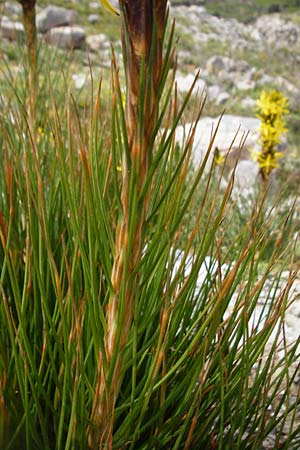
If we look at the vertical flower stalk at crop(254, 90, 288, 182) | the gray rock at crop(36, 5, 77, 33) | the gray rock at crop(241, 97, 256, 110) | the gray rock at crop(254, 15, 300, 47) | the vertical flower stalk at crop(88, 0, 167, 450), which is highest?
the vertical flower stalk at crop(88, 0, 167, 450)

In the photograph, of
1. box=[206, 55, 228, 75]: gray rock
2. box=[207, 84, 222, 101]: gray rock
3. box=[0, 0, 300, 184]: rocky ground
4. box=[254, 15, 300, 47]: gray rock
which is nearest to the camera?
box=[0, 0, 300, 184]: rocky ground

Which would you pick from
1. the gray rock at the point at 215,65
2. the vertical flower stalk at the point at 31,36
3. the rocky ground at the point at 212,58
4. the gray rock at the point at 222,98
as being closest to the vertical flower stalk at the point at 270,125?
the vertical flower stalk at the point at 31,36

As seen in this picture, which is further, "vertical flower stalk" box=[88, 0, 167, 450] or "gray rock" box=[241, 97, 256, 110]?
"gray rock" box=[241, 97, 256, 110]

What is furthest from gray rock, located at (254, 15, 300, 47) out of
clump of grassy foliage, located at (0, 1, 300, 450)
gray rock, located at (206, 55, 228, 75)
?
clump of grassy foliage, located at (0, 1, 300, 450)

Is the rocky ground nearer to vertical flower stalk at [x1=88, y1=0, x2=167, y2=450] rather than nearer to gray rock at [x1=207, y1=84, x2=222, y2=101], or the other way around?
gray rock at [x1=207, y1=84, x2=222, y2=101]

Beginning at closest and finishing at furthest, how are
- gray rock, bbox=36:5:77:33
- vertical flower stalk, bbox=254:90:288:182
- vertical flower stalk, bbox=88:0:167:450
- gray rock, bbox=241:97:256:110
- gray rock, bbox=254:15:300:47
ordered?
vertical flower stalk, bbox=88:0:167:450
vertical flower stalk, bbox=254:90:288:182
gray rock, bbox=241:97:256:110
gray rock, bbox=36:5:77:33
gray rock, bbox=254:15:300:47

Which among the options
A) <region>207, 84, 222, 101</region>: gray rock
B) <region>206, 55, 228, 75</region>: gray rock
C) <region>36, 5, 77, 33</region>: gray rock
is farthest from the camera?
<region>36, 5, 77, 33</region>: gray rock

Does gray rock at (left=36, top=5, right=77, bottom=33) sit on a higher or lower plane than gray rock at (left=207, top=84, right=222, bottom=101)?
higher

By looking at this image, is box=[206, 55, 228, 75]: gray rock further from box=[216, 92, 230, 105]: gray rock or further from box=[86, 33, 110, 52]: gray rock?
box=[216, 92, 230, 105]: gray rock

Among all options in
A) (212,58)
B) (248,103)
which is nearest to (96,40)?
(212,58)

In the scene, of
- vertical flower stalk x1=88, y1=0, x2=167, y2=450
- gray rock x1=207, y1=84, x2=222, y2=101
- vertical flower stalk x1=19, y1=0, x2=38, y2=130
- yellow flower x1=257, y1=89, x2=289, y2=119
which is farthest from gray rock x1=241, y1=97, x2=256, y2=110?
vertical flower stalk x1=88, y1=0, x2=167, y2=450
